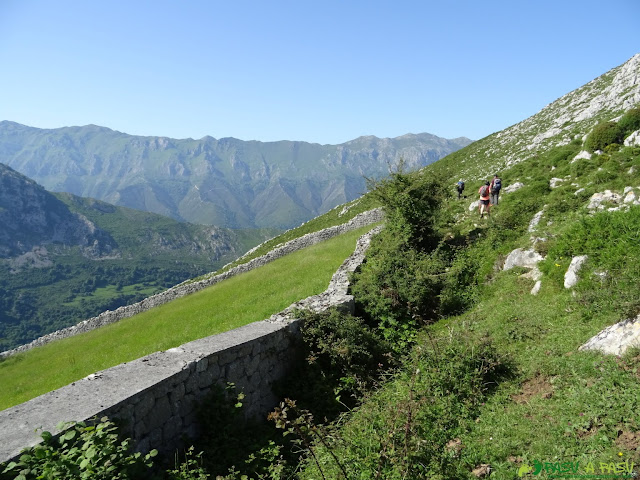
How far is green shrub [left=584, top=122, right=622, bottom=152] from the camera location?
19.4m

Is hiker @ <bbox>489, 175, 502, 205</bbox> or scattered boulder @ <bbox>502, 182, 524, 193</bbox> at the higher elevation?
hiker @ <bbox>489, 175, 502, 205</bbox>

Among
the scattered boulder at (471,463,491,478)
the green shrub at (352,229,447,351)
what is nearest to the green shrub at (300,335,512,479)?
the scattered boulder at (471,463,491,478)

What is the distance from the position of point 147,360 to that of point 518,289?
9297mm

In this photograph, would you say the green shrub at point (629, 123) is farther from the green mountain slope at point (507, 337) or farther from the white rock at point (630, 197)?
the white rock at point (630, 197)

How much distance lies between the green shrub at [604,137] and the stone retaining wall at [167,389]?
59.7 feet

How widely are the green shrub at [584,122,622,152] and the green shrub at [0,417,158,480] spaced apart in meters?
22.5

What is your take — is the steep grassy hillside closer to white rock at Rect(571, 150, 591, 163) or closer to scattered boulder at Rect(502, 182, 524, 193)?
white rock at Rect(571, 150, 591, 163)

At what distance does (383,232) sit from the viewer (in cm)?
1655

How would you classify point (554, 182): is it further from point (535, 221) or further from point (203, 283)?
point (203, 283)

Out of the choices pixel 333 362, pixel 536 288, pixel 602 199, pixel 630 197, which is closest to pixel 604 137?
pixel 602 199

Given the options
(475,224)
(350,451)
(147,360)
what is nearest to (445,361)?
(350,451)

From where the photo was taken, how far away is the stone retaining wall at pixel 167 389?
5.58 meters

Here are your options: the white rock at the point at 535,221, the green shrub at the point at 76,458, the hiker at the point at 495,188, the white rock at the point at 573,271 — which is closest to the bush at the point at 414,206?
the white rock at the point at 535,221

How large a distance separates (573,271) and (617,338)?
299 centimetres
